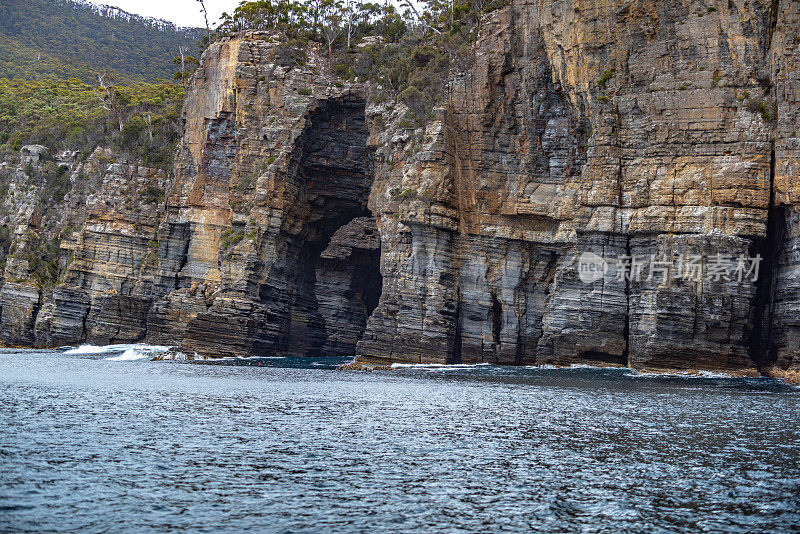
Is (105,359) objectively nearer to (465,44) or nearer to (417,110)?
(417,110)

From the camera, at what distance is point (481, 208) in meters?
64.1

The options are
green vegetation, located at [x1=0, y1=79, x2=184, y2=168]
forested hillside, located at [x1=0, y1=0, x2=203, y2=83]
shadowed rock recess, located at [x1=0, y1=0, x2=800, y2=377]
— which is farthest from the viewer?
forested hillside, located at [x1=0, y1=0, x2=203, y2=83]

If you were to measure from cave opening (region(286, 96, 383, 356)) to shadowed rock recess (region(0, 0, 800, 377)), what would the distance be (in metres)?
0.22

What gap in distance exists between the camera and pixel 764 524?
1678 centimetres

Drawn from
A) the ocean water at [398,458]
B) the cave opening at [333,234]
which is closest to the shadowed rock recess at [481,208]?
the cave opening at [333,234]

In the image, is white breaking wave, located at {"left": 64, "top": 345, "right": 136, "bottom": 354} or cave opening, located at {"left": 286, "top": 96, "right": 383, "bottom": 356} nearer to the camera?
white breaking wave, located at {"left": 64, "top": 345, "right": 136, "bottom": 354}

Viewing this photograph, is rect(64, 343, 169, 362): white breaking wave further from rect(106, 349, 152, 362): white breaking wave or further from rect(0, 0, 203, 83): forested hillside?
rect(0, 0, 203, 83): forested hillside

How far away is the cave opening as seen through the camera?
76.5m

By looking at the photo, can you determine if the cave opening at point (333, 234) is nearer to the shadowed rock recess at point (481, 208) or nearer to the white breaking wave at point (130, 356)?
the shadowed rock recess at point (481, 208)

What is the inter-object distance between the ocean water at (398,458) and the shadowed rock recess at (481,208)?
1301 centimetres

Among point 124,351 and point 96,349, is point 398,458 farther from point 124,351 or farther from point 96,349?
point 96,349

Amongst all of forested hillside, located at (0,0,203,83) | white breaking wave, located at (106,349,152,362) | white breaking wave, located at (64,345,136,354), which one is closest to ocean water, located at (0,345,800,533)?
white breaking wave, located at (106,349,152,362)

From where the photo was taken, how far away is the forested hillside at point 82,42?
5561 inches

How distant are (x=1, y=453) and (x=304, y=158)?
55.8m
